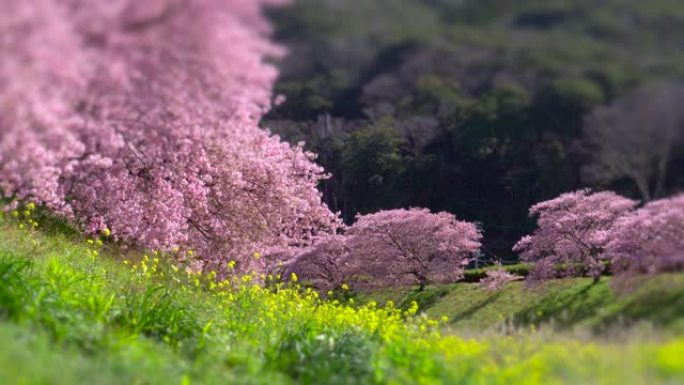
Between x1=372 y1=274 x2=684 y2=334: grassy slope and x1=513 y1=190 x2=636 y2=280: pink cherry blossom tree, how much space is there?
1.30 feet

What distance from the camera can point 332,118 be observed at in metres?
15.3

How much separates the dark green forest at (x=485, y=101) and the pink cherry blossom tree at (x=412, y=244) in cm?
34

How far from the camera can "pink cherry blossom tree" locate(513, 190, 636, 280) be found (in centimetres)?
1211

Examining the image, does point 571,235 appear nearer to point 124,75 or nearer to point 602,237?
point 602,237

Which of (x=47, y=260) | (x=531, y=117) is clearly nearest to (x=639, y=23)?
(x=531, y=117)

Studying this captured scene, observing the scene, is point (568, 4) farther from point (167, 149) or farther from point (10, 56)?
point (10, 56)

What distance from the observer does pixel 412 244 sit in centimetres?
1681

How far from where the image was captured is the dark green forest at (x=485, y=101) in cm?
832

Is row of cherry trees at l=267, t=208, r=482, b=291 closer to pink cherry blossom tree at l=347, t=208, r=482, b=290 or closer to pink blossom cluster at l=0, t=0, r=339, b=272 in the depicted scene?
pink cherry blossom tree at l=347, t=208, r=482, b=290

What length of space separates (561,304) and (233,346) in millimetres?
5793

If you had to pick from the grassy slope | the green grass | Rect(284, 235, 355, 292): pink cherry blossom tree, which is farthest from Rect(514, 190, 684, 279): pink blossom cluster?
Rect(284, 235, 355, 292): pink cherry blossom tree

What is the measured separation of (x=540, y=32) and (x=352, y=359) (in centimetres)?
437

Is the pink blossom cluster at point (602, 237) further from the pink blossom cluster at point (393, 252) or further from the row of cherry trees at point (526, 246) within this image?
the pink blossom cluster at point (393, 252)

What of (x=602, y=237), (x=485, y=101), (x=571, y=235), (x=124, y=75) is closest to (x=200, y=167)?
(x=485, y=101)
